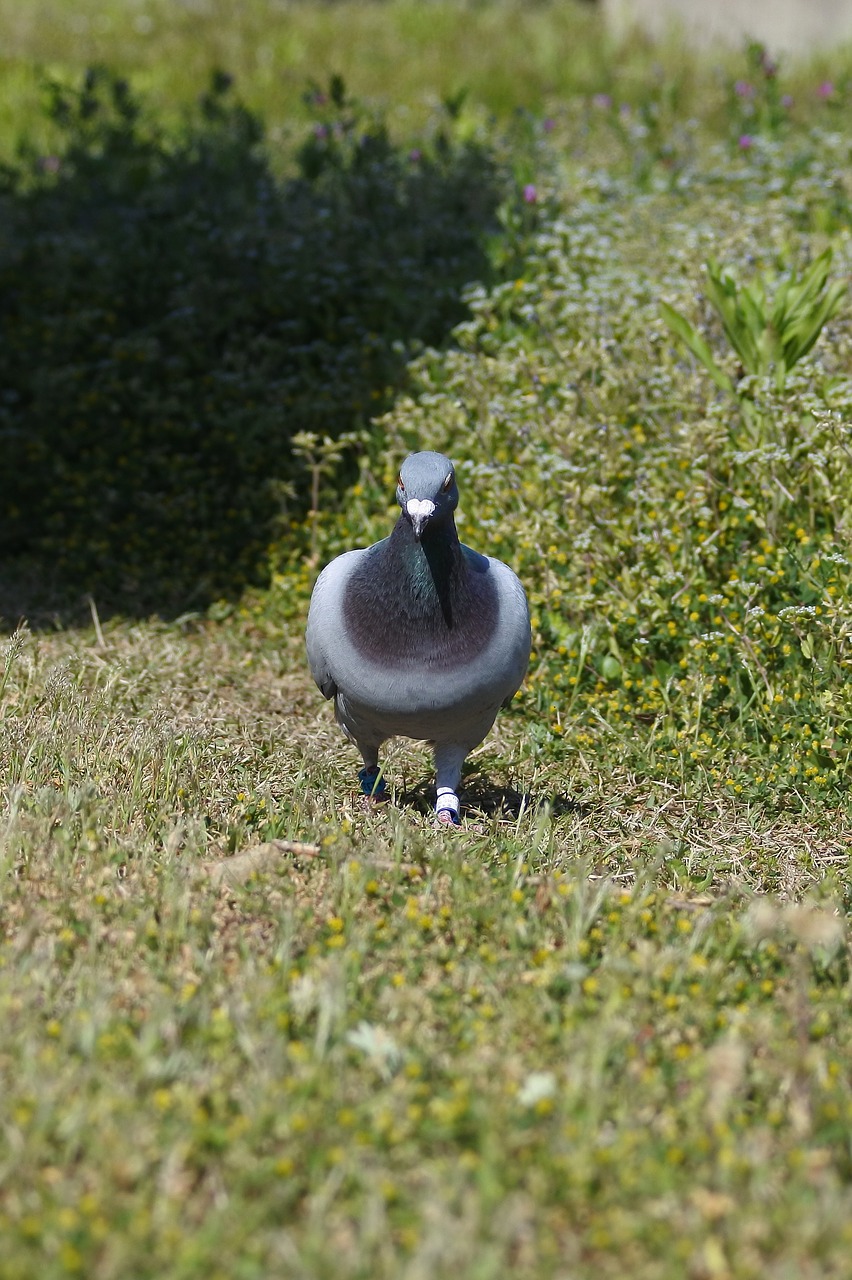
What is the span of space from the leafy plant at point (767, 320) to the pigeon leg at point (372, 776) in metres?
2.30

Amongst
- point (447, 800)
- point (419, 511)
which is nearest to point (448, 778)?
point (447, 800)

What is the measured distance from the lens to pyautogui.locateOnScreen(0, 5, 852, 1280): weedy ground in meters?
2.25

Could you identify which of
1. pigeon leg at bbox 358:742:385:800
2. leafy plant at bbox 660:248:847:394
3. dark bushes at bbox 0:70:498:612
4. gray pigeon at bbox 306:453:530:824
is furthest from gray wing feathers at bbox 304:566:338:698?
leafy plant at bbox 660:248:847:394

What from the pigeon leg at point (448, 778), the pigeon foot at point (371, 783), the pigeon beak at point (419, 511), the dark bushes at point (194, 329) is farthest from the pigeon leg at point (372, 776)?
the dark bushes at point (194, 329)

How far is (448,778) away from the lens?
388cm

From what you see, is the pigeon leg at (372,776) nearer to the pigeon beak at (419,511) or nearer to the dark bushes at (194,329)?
the pigeon beak at (419,511)

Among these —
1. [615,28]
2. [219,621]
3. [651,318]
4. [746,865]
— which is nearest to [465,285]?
[651,318]

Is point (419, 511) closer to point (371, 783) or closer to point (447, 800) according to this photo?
point (447, 800)

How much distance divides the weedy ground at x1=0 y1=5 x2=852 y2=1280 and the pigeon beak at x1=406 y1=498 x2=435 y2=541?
2.52ft

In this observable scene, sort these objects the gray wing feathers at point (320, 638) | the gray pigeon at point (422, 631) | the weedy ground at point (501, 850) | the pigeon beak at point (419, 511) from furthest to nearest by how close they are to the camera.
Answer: the gray wing feathers at point (320, 638) → the gray pigeon at point (422, 631) → the pigeon beak at point (419, 511) → the weedy ground at point (501, 850)

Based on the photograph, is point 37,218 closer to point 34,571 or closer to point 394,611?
point 34,571

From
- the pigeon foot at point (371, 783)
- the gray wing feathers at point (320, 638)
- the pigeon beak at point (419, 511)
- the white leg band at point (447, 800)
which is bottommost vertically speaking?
the pigeon foot at point (371, 783)

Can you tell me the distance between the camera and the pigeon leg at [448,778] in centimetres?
384

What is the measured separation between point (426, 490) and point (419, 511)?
99mm
